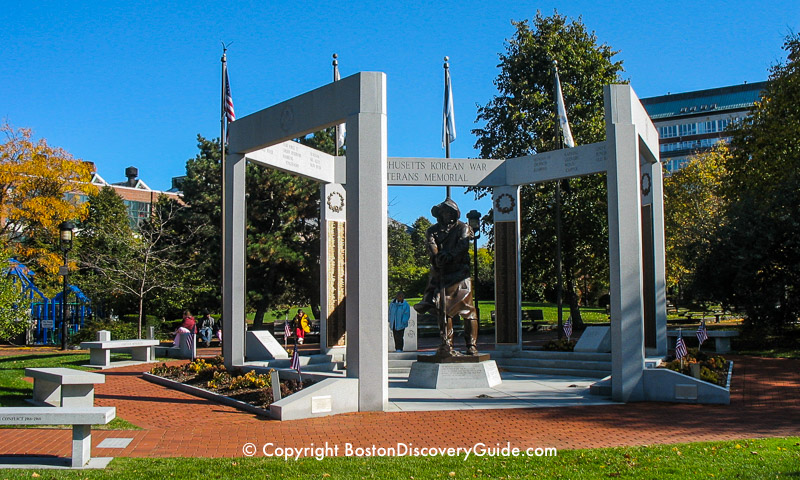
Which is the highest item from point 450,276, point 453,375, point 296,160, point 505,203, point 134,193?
point 134,193

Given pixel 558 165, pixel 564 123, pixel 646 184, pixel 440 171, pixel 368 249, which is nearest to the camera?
pixel 368 249

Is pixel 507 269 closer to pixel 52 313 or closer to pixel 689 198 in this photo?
pixel 52 313

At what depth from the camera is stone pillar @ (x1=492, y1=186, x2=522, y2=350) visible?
19484 millimetres

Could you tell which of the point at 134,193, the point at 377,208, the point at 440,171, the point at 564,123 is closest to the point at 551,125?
the point at 564,123

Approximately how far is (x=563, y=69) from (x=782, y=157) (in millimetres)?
10245

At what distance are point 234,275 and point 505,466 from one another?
30.8ft

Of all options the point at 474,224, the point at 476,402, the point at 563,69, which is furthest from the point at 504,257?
the point at 563,69

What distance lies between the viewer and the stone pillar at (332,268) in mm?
19188

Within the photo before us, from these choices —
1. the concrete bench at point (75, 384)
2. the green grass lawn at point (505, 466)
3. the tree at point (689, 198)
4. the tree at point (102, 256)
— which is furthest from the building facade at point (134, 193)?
the green grass lawn at point (505, 466)

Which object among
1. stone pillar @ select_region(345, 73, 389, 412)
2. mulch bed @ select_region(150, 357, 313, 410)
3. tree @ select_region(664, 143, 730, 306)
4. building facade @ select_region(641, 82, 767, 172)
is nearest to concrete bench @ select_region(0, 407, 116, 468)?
mulch bed @ select_region(150, 357, 313, 410)

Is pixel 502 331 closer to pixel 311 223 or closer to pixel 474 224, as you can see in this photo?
pixel 474 224

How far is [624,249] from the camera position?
40.4 ft

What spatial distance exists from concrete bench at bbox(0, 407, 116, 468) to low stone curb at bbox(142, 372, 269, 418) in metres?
3.57

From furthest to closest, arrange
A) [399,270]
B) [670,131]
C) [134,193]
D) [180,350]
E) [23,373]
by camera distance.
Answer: [670,131], [134,193], [399,270], [180,350], [23,373]
